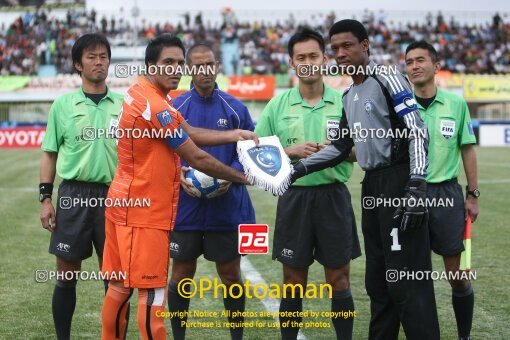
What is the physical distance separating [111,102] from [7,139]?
89.3 feet

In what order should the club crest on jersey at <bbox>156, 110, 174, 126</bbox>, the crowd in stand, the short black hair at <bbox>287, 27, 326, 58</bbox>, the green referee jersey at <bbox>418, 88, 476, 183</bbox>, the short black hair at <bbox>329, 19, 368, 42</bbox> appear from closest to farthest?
1. the club crest on jersey at <bbox>156, 110, 174, 126</bbox>
2. the short black hair at <bbox>329, 19, 368, 42</bbox>
3. the short black hair at <bbox>287, 27, 326, 58</bbox>
4. the green referee jersey at <bbox>418, 88, 476, 183</bbox>
5. the crowd in stand

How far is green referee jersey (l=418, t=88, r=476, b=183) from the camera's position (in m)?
6.23

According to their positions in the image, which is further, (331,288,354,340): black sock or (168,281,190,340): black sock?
(168,281,190,340): black sock

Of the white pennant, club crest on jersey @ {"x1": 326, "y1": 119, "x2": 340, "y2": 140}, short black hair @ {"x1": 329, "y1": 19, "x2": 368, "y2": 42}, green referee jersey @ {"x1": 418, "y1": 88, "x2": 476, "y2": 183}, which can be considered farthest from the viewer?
green referee jersey @ {"x1": 418, "y1": 88, "x2": 476, "y2": 183}

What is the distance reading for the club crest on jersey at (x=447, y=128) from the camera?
624 cm

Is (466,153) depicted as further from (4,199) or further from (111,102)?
(4,199)

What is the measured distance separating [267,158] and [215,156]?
803mm

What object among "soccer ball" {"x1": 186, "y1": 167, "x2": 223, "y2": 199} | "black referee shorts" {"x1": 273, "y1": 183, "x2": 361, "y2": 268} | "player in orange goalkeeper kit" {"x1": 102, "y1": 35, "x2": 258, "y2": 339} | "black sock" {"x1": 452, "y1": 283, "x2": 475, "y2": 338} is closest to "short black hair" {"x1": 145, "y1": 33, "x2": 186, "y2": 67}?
"player in orange goalkeeper kit" {"x1": 102, "y1": 35, "x2": 258, "y2": 339}

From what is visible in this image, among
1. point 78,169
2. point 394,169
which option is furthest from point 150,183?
point 394,169

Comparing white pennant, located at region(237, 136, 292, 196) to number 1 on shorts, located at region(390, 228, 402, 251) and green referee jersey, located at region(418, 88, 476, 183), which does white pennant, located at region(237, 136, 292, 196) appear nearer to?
number 1 on shorts, located at region(390, 228, 402, 251)

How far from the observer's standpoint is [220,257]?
6113 mm

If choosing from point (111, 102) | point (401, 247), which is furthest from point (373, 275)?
point (111, 102)

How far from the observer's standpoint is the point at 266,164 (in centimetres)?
536

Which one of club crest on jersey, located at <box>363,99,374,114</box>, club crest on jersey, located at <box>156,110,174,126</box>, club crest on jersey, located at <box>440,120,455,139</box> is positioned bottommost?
club crest on jersey, located at <box>156,110,174,126</box>
